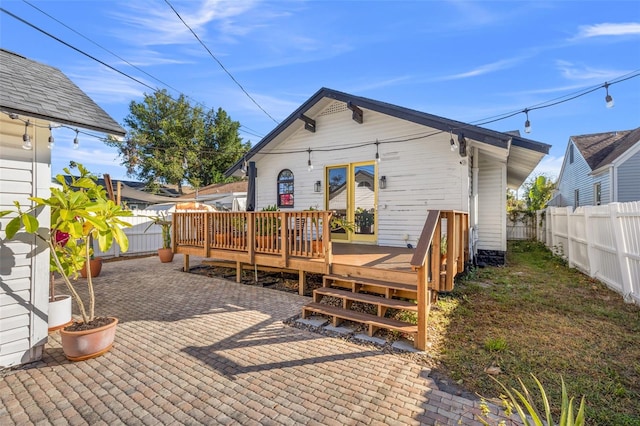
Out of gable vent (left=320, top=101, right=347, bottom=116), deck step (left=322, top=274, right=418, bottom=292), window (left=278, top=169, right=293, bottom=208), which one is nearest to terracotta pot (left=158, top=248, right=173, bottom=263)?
window (left=278, top=169, right=293, bottom=208)

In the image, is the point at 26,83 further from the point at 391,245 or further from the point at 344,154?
the point at 391,245

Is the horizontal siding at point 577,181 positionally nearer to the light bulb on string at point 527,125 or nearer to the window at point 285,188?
the light bulb on string at point 527,125

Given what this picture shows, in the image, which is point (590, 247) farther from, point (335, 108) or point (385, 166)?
point (335, 108)

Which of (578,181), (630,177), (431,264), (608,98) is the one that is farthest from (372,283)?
(578,181)

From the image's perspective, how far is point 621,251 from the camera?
4879mm

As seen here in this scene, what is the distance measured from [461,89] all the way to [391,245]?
765 centimetres

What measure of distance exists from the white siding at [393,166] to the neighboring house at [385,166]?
0.07 ft

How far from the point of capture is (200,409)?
2.31 meters

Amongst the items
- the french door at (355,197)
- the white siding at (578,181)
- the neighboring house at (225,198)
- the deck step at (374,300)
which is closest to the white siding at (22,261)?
the deck step at (374,300)

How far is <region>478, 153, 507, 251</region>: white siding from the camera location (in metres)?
8.11

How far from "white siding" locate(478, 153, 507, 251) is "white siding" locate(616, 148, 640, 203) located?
7.17m

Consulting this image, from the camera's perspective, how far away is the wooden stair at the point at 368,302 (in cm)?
362

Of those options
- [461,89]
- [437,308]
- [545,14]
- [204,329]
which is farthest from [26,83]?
[461,89]

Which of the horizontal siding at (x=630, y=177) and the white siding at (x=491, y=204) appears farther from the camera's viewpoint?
the horizontal siding at (x=630, y=177)
